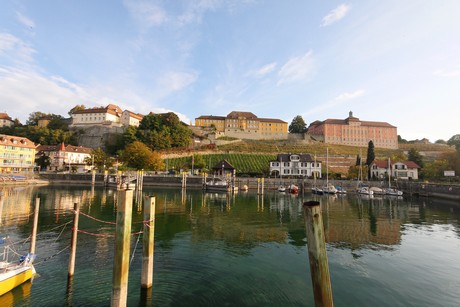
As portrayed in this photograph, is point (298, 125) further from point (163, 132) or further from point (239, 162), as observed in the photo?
point (163, 132)

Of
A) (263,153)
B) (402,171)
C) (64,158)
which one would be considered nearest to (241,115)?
(263,153)

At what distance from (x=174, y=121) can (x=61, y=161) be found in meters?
39.8

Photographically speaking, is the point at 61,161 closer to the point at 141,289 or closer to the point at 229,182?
the point at 229,182

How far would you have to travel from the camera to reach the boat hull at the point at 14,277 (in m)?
8.73

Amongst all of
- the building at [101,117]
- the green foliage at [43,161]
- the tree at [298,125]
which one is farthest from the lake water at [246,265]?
the tree at [298,125]

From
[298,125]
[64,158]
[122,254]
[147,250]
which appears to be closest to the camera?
[122,254]

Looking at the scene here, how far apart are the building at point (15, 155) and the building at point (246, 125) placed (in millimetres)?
65883

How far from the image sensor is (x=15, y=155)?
7288 cm

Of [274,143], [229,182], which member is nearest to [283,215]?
[229,182]

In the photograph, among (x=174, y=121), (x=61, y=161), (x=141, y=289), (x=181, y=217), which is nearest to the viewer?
(x=141, y=289)

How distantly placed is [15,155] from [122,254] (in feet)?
295

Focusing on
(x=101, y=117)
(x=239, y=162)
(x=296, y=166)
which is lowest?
(x=296, y=166)

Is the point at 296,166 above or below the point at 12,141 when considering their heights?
below

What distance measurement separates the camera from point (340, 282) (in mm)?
11000
